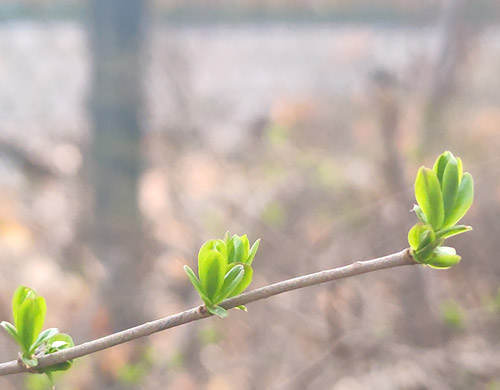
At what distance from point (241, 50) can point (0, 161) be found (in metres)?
1.09

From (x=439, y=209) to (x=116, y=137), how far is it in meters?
1.12

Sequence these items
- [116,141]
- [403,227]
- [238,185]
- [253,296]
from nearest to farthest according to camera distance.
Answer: [253,296] < [403,227] < [116,141] < [238,185]

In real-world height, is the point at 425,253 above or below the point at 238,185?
above

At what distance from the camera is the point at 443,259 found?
0.21 meters

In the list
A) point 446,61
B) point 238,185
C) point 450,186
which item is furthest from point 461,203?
point 446,61

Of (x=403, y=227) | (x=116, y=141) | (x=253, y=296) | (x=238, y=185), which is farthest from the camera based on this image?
(x=238, y=185)

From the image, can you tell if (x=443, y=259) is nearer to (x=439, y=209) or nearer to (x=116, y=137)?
(x=439, y=209)

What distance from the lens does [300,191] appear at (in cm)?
145

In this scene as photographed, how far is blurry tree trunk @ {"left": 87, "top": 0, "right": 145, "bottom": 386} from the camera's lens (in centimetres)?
124

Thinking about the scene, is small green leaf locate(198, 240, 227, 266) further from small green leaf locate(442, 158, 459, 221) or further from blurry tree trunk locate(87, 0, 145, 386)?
blurry tree trunk locate(87, 0, 145, 386)

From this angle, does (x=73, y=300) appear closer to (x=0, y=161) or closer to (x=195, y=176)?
(x=0, y=161)

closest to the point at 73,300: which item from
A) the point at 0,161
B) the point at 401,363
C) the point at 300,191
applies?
the point at 0,161

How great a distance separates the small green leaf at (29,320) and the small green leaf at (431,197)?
0.48 feet

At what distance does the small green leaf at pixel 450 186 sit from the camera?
0.74 feet
